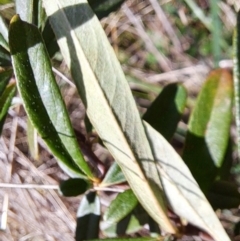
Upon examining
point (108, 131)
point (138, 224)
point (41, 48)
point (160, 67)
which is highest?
point (41, 48)

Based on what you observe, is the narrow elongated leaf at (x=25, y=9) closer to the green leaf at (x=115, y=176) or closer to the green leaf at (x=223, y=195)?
the green leaf at (x=115, y=176)

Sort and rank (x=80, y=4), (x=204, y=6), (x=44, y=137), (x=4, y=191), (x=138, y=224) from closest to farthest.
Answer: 1. (x=80, y=4)
2. (x=44, y=137)
3. (x=138, y=224)
4. (x=204, y=6)
5. (x=4, y=191)

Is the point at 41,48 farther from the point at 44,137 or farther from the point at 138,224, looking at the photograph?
the point at 138,224

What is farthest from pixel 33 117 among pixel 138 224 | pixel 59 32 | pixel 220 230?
pixel 138 224

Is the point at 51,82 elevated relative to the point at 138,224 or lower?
elevated

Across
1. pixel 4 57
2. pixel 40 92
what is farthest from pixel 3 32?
pixel 40 92

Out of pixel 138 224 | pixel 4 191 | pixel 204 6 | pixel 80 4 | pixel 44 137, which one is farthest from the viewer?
pixel 4 191

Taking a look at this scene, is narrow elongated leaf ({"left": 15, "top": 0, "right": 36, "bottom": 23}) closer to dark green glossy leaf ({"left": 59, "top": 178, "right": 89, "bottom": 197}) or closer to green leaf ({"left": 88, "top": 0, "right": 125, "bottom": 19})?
green leaf ({"left": 88, "top": 0, "right": 125, "bottom": 19})
